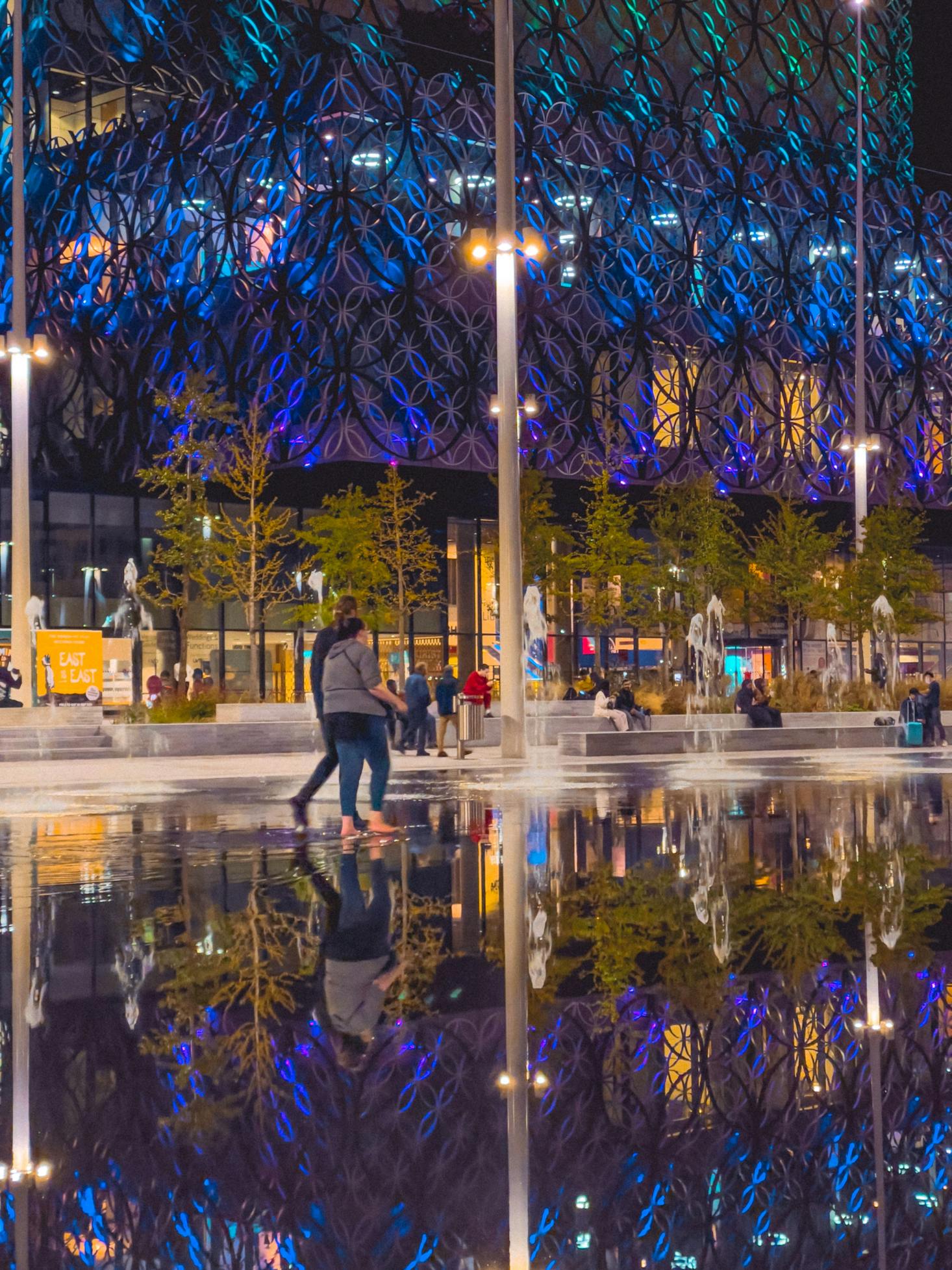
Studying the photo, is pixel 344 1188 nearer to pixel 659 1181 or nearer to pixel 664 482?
pixel 659 1181

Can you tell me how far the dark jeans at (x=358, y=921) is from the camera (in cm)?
771

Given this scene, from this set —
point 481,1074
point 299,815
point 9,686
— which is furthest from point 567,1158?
point 9,686

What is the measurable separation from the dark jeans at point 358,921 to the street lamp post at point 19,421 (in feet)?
77.0

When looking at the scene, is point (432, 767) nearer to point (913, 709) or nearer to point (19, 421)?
point (913, 709)

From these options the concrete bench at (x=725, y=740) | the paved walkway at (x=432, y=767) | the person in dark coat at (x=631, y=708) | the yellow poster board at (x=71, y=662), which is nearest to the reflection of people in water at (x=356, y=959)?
the paved walkway at (x=432, y=767)

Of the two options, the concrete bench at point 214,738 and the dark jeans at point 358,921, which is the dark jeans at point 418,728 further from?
the dark jeans at point 358,921

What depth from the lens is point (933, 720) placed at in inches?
1281

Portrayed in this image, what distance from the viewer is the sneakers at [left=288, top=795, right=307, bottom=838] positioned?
14.1 metres

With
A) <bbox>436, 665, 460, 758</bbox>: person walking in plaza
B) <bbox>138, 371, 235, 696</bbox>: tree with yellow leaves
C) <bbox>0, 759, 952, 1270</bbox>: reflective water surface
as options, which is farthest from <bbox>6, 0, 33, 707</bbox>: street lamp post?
<bbox>0, 759, 952, 1270</bbox>: reflective water surface

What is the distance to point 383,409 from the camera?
172ft

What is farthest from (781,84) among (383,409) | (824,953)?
(824,953)

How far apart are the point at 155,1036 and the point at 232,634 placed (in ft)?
165

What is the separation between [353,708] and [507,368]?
510 inches

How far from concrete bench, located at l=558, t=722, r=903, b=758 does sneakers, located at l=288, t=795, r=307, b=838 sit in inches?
490
